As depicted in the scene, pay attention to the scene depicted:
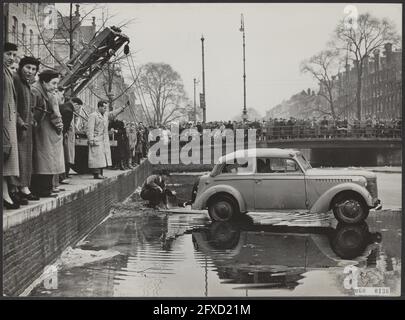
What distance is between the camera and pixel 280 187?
9984mm

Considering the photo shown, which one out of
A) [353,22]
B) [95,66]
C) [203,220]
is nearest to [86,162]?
[95,66]

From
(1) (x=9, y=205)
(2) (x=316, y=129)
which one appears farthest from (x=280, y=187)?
(2) (x=316, y=129)

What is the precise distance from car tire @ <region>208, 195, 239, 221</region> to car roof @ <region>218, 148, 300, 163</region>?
2.24ft

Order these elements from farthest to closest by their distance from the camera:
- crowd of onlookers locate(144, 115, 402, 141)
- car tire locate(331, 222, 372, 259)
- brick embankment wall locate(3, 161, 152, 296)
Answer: crowd of onlookers locate(144, 115, 402, 141)
car tire locate(331, 222, 372, 259)
brick embankment wall locate(3, 161, 152, 296)

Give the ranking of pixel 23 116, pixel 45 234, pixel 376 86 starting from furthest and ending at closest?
pixel 376 86, pixel 23 116, pixel 45 234

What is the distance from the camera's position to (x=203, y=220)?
10586 mm

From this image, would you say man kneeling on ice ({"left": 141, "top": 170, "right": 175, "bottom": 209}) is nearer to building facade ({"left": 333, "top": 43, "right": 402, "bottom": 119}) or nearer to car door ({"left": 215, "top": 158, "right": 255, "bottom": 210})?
car door ({"left": 215, "top": 158, "right": 255, "bottom": 210})

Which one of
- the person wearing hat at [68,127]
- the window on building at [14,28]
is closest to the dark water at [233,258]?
the person wearing hat at [68,127]

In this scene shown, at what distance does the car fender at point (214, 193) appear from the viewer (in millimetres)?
10133

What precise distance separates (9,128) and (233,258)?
3044 millimetres

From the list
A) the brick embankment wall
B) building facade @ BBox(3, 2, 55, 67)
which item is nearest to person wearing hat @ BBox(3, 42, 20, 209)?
building facade @ BBox(3, 2, 55, 67)

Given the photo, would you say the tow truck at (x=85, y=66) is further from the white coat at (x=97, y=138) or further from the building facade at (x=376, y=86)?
the building facade at (x=376, y=86)

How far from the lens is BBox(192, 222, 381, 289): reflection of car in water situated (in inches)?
Result: 255

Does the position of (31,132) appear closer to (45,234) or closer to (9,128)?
(9,128)
